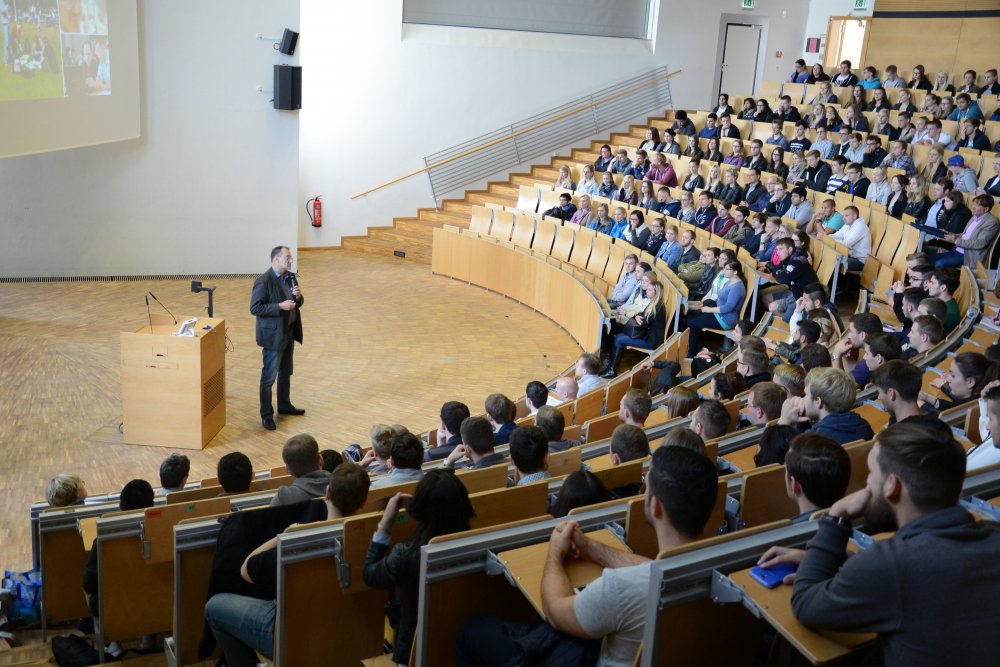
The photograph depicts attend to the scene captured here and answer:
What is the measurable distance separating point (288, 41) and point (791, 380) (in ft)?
27.9

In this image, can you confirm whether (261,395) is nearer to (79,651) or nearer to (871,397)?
(79,651)

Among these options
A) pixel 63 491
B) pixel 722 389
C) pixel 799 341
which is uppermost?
pixel 799 341

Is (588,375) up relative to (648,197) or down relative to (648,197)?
down

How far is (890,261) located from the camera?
823 cm

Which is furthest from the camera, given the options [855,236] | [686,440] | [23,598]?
[855,236]

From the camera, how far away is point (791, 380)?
4426 mm

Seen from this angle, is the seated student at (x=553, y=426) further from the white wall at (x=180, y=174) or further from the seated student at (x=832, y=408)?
the white wall at (x=180, y=174)

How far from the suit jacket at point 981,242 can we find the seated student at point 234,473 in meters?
6.52

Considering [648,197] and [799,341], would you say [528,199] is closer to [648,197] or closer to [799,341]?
[648,197]

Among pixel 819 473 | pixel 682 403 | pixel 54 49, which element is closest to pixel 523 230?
pixel 54 49

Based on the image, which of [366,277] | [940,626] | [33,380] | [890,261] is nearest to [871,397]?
[940,626]

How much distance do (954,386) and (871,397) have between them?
1.90 feet

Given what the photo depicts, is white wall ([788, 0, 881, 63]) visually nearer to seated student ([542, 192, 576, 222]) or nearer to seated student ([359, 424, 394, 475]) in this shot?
seated student ([542, 192, 576, 222])

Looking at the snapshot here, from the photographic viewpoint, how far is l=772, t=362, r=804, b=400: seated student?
4398 mm
